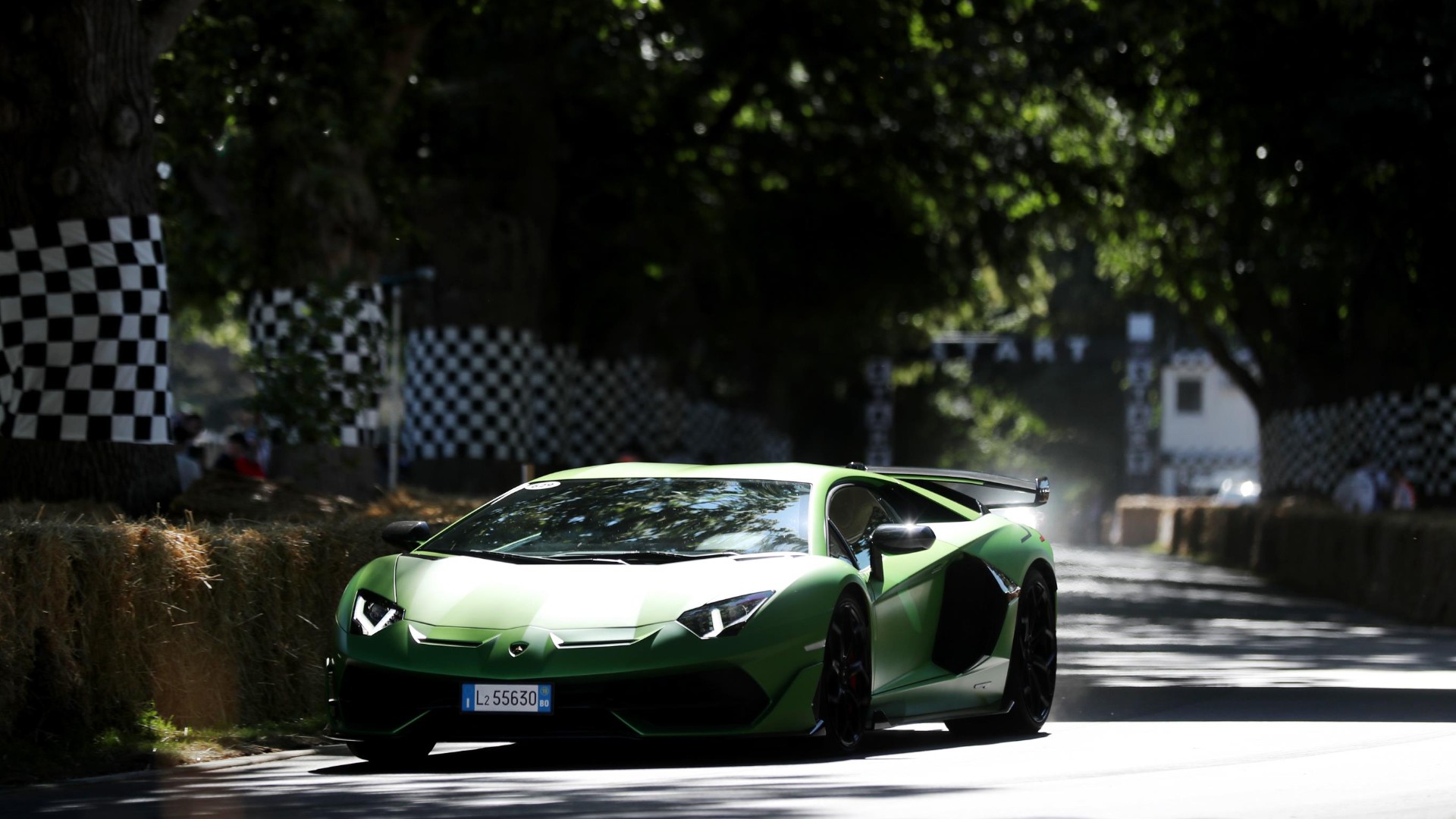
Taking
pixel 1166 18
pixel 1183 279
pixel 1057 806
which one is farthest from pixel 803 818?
pixel 1183 279

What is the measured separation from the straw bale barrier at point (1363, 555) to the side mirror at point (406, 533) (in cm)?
1444

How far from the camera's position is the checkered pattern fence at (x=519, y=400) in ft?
93.0

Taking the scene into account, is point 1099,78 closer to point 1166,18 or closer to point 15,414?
point 1166,18

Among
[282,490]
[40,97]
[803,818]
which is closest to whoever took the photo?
[803,818]

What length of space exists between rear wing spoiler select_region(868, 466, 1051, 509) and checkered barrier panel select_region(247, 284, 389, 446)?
777 cm

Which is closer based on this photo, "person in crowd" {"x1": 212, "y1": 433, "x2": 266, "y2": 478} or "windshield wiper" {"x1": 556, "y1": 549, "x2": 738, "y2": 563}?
"windshield wiper" {"x1": 556, "y1": 549, "x2": 738, "y2": 563}

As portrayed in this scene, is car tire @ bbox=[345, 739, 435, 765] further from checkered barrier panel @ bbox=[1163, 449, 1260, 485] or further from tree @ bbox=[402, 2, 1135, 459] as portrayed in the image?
checkered barrier panel @ bbox=[1163, 449, 1260, 485]

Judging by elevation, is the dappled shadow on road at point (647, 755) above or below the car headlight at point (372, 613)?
below

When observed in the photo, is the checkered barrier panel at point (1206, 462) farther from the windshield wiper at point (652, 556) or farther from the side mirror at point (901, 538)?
the windshield wiper at point (652, 556)

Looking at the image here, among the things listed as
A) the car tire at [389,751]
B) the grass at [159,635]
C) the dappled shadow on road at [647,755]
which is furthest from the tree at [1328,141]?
the car tire at [389,751]

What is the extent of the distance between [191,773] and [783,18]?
22.8 meters

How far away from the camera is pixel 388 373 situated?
2067cm

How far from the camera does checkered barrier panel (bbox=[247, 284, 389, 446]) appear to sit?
63.6 feet

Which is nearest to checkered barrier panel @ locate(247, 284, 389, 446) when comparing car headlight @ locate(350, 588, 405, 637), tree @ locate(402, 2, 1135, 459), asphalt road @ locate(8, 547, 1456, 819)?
tree @ locate(402, 2, 1135, 459)
